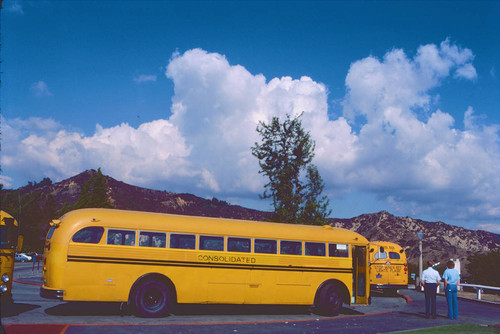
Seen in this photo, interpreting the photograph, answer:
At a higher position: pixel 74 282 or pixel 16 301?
pixel 74 282

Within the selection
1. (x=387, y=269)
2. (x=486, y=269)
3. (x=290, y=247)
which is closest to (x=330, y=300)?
(x=290, y=247)

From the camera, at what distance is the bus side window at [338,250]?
15.8 metres

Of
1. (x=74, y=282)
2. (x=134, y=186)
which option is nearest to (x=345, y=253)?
(x=74, y=282)

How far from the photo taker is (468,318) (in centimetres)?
1536

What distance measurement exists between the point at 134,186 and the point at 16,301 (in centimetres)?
10102

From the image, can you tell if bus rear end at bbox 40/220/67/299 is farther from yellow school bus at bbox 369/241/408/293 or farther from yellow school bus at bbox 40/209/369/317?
yellow school bus at bbox 369/241/408/293

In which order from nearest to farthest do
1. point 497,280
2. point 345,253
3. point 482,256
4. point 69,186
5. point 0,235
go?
point 0,235
point 345,253
point 497,280
point 482,256
point 69,186

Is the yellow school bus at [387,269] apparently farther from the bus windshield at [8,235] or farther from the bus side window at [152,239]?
the bus windshield at [8,235]

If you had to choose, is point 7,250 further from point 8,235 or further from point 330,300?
point 330,300

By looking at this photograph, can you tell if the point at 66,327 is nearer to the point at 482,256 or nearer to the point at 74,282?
the point at 74,282

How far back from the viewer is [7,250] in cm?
1243

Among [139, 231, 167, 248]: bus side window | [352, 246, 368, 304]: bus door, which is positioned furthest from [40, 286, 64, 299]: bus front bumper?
[352, 246, 368, 304]: bus door

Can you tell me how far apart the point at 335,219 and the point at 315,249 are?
3340 inches

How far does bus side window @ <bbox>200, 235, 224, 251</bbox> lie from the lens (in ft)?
46.1
